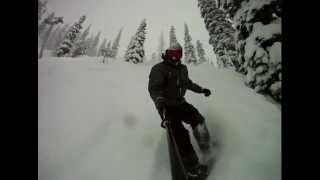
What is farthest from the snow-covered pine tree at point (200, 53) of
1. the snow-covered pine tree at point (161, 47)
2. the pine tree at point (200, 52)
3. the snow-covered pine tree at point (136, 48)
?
the snow-covered pine tree at point (136, 48)

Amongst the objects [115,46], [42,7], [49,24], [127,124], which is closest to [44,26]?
[49,24]

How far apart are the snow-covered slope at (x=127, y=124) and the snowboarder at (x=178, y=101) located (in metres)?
0.07

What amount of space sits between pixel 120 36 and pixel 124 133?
79 centimetres

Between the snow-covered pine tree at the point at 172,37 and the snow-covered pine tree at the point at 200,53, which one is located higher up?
the snow-covered pine tree at the point at 172,37

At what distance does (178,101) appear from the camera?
9.66ft

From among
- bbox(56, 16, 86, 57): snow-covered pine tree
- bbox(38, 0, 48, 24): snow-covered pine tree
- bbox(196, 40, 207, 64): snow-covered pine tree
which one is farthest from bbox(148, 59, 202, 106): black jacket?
bbox(38, 0, 48, 24): snow-covered pine tree

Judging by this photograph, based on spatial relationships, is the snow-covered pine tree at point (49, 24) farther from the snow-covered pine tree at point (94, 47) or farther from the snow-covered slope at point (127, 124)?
the snow-covered pine tree at point (94, 47)

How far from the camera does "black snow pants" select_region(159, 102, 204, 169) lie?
282 centimetres

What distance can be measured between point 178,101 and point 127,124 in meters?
0.43

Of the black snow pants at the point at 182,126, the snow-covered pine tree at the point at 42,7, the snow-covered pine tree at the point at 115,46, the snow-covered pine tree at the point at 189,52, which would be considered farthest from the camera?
the snow-covered pine tree at the point at 42,7

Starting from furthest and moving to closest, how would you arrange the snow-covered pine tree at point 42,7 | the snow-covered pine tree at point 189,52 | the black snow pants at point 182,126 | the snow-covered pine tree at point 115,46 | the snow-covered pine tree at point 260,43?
the snow-covered pine tree at point 42,7 < the snow-covered pine tree at point 115,46 < the snow-covered pine tree at point 189,52 < the snow-covered pine tree at point 260,43 < the black snow pants at point 182,126

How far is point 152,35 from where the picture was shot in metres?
3.15

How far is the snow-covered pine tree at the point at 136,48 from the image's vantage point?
3125 millimetres
